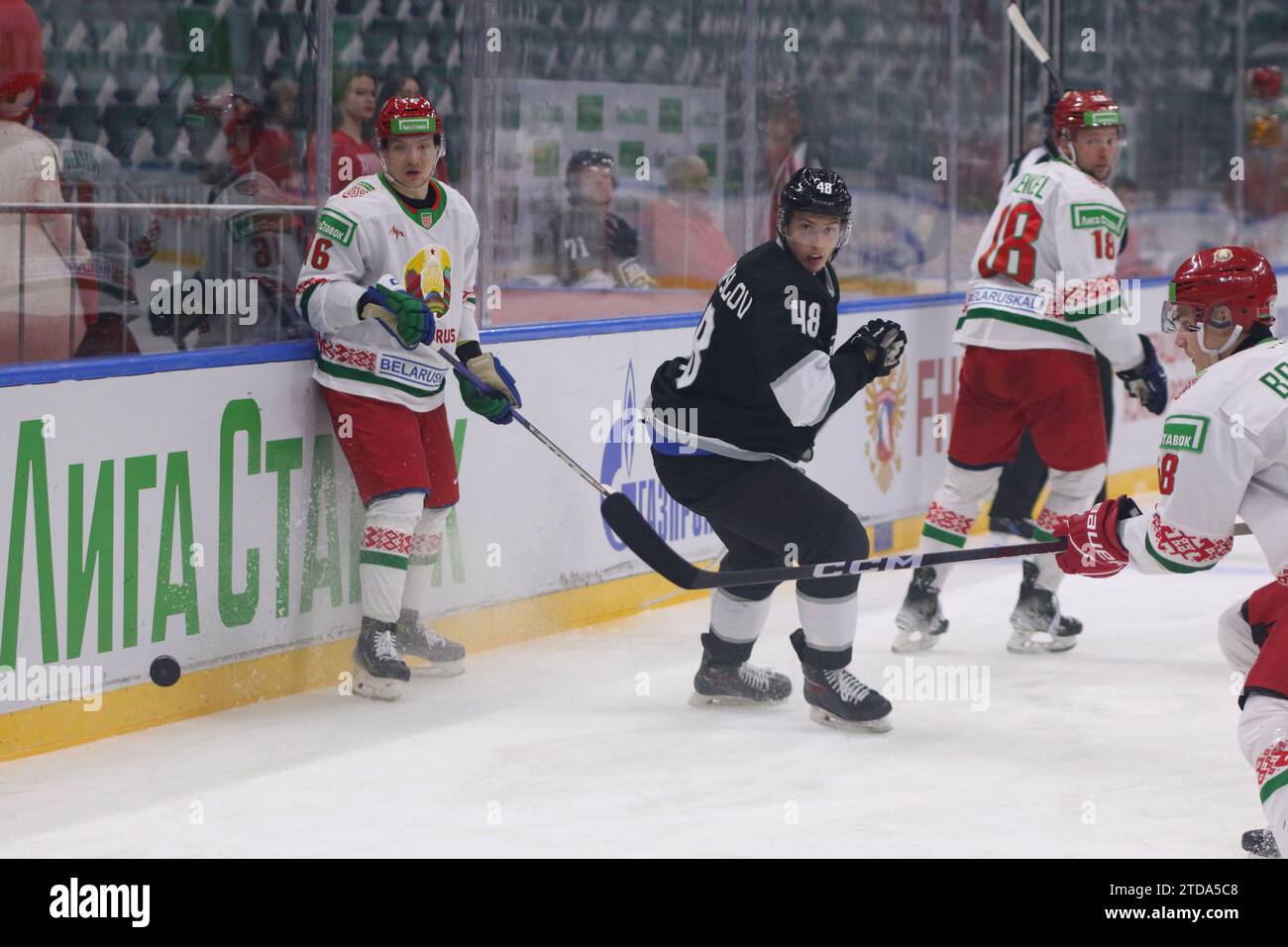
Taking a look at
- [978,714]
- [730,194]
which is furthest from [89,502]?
[730,194]

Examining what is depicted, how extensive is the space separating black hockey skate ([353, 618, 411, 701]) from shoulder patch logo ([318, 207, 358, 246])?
2.70 ft

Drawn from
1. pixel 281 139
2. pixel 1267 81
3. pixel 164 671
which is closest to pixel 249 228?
pixel 281 139

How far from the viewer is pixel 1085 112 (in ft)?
16.0

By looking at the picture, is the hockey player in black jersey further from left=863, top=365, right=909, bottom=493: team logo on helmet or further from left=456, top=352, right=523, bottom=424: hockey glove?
left=863, top=365, right=909, bottom=493: team logo on helmet

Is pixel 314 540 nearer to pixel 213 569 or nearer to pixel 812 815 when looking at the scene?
pixel 213 569

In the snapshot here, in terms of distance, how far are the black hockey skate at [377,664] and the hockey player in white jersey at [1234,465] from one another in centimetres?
176

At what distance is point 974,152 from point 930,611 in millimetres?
2730

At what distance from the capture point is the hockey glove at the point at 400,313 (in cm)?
416

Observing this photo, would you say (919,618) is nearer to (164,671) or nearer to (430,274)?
(430,274)

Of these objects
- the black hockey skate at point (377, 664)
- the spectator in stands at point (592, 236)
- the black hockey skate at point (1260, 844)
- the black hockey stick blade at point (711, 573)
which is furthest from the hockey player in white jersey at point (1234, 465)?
the spectator in stands at point (592, 236)

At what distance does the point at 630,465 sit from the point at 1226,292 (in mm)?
2552

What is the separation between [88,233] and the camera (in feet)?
14.0

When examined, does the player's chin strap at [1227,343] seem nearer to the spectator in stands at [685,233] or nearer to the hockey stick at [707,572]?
the hockey stick at [707,572]

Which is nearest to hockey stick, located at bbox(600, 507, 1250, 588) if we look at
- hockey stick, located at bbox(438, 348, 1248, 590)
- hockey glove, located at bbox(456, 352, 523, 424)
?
hockey stick, located at bbox(438, 348, 1248, 590)
